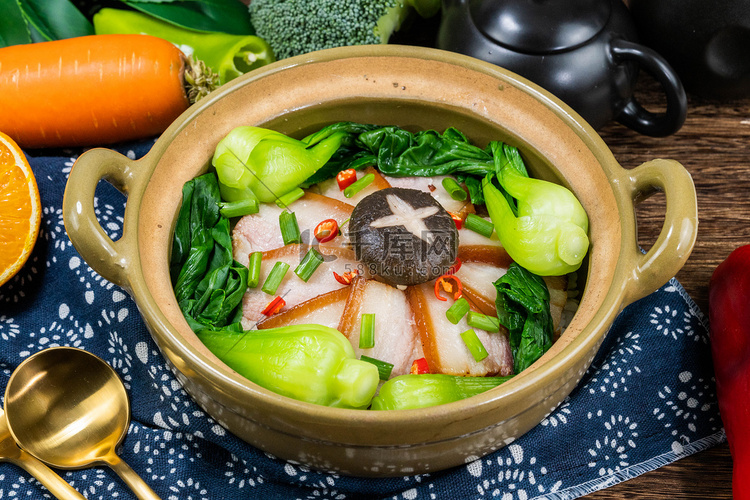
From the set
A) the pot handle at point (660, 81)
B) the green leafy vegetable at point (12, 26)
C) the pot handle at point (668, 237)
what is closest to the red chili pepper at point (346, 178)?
the pot handle at point (668, 237)

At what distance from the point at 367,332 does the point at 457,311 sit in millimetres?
349

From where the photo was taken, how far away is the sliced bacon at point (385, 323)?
2.30 m

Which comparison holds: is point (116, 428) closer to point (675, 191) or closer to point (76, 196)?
point (76, 196)

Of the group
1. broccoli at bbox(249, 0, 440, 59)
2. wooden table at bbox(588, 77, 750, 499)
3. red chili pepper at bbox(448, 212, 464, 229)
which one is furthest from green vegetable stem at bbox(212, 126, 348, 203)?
A: wooden table at bbox(588, 77, 750, 499)

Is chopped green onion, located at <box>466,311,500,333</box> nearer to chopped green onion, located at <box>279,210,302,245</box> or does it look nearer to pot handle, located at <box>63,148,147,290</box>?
chopped green onion, located at <box>279,210,302,245</box>

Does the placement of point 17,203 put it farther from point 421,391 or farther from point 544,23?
point 544,23

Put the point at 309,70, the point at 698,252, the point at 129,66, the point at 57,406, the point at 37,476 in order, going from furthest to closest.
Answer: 1. the point at 129,66
2. the point at 698,252
3. the point at 309,70
4. the point at 57,406
5. the point at 37,476

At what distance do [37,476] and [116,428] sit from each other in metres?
0.30

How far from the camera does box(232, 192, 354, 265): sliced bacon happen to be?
2.59m

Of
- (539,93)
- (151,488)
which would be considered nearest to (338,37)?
(539,93)

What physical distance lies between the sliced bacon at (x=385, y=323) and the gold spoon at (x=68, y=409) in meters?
0.95

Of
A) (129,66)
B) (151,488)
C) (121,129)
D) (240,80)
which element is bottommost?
(151,488)

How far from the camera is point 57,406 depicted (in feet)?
8.00

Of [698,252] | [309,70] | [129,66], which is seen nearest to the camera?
[309,70]
